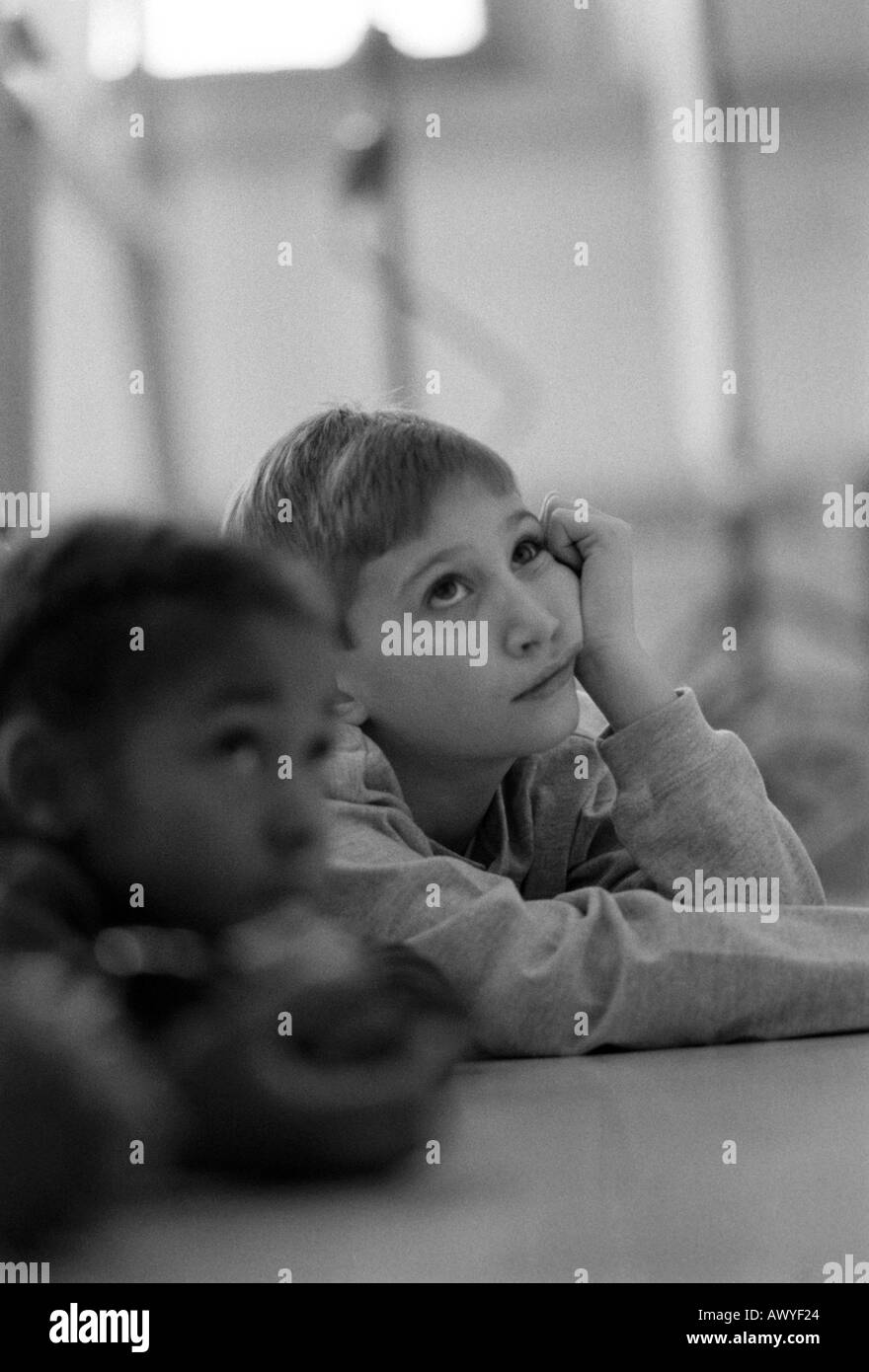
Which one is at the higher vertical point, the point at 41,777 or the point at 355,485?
the point at 355,485

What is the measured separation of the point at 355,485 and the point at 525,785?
250 millimetres

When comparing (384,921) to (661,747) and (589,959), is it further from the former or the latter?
(661,747)

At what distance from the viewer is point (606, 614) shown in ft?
3.46

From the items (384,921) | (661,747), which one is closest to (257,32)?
(661,747)

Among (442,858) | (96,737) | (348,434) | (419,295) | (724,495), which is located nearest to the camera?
(96,737)

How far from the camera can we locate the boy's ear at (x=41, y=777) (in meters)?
0.68

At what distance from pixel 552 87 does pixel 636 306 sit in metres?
0.53

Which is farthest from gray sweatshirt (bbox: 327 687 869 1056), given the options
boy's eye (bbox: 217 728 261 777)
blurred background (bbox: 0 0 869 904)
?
blurred background (bbox: 0 0 869 904)

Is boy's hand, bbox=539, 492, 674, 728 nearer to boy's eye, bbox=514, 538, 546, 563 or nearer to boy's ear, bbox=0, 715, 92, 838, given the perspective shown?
boy's eye, bbox=514, 538, 546, 563

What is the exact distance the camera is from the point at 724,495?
3529 mm

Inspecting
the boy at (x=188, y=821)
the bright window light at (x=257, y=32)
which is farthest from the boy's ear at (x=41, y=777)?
the bright window light at (x=257, y=32)

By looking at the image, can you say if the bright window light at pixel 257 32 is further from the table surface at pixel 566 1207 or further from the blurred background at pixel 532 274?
the table surface at pixel 566 1207
